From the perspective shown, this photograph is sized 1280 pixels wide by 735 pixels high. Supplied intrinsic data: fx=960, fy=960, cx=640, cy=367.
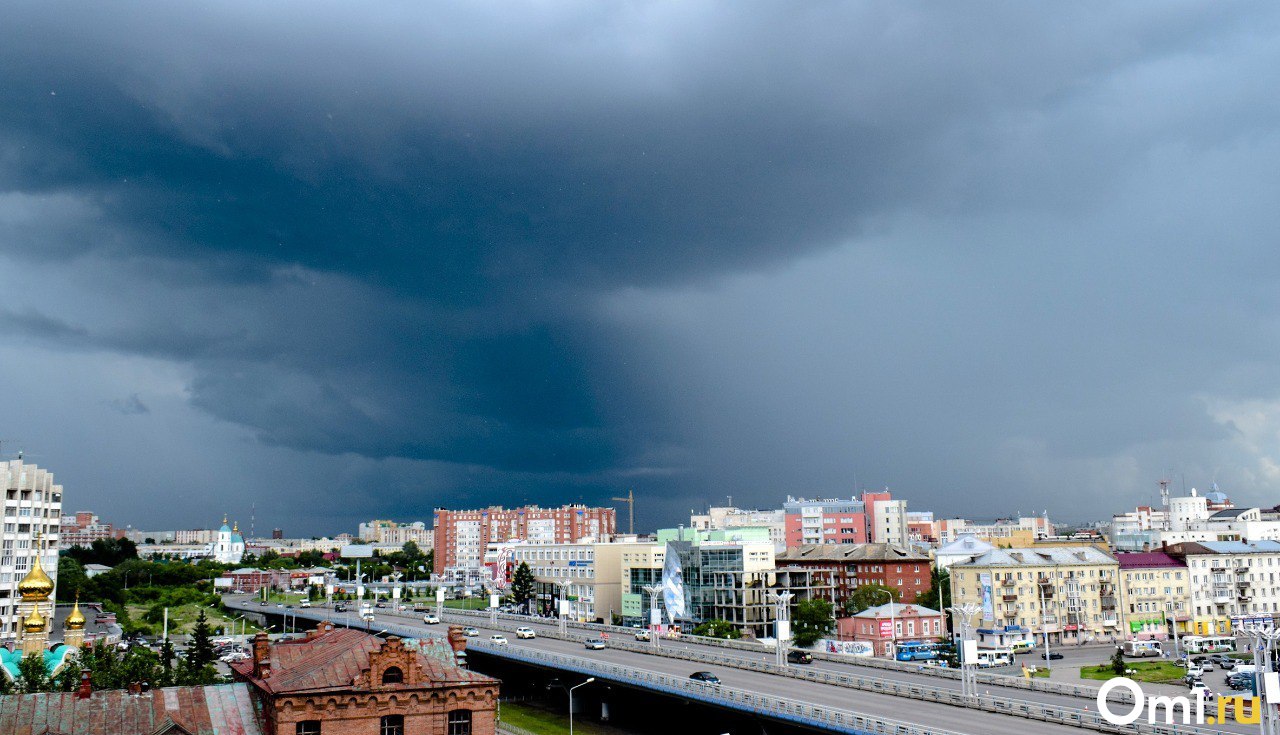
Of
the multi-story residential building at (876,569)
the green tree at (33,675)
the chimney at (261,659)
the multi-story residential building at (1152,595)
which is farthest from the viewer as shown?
the multi-story residential building at (876,569)

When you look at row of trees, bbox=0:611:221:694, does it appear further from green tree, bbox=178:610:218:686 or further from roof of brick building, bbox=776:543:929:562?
roof of brick building, bbox=776:543:929:562

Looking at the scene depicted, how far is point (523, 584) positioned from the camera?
604ft

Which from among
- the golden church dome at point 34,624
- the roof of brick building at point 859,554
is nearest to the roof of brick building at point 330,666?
the golden church dome at point 34,624

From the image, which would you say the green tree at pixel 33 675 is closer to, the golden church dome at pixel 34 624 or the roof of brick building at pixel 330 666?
the golden church dome at pixel 34 624

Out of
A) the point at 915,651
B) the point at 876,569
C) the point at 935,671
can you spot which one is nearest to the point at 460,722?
the point at 935,671

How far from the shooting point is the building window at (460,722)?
44.6m

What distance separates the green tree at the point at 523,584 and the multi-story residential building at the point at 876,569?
57.8 m

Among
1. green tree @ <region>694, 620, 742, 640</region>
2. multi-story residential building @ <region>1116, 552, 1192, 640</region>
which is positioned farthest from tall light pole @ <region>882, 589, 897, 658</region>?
multi-story residential building @ <region>1116, 552, 1192, 640</region>

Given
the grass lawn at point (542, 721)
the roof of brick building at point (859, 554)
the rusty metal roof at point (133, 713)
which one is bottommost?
the grass lawn at point (542, 721)

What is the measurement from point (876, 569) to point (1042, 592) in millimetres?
24753

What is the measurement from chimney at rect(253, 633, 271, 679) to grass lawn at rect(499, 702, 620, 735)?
3918 centimetres

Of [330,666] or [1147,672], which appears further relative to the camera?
[1147,672]

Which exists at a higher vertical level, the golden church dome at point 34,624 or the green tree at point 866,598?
the golden church dome at point 34,624

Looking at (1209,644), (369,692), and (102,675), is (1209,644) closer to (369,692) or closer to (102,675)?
(369,692)
